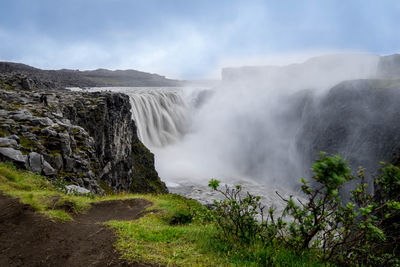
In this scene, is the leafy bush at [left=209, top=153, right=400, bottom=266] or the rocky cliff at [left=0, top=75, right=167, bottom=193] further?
the rocky cliff at [left=0, top=75, right=167, bottom=193]

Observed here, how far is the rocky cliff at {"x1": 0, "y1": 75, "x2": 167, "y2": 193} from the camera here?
1211 cm

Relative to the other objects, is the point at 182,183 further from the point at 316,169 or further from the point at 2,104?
the point at 316,169

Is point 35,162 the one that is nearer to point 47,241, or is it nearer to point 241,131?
point 47,241

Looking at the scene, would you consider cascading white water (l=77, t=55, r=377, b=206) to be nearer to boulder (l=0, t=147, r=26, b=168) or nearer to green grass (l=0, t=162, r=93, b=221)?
boulder (l=0, t=147, r=26, b=168)

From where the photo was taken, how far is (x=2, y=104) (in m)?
15.7

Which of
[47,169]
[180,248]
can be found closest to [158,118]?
[47,169]

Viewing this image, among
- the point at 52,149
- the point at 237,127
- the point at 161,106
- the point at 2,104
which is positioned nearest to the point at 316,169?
the point at 52,149

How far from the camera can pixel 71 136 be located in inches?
592

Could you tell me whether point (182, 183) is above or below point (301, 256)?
below

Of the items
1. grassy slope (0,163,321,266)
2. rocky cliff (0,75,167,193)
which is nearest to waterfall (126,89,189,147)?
rocky cliff (0,75,167,193)

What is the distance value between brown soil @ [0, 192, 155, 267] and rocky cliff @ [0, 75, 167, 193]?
5.32m

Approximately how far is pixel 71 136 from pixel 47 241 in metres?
11.0

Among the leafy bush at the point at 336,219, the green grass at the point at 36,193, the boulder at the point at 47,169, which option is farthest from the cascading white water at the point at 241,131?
the leafy bush at the point at 336,219

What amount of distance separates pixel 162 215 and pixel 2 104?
48.7ft
